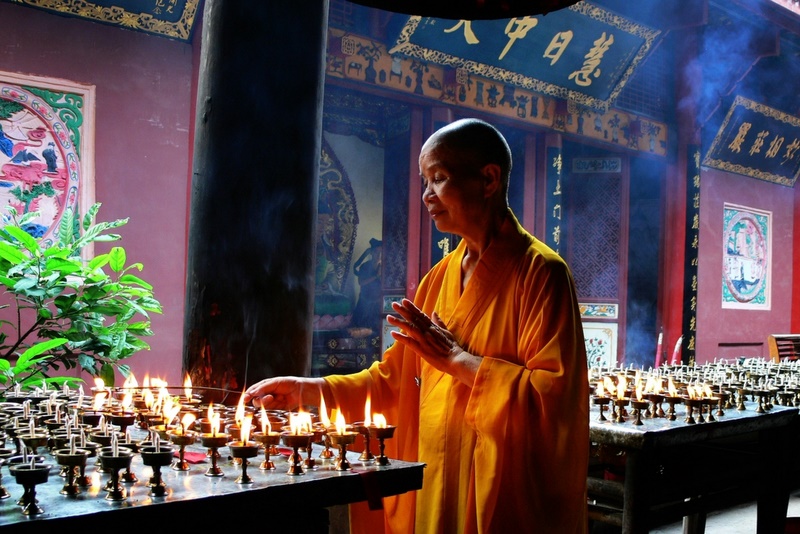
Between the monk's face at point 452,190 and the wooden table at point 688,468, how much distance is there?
55.3 inches

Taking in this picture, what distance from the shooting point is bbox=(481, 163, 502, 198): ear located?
91.6 inches

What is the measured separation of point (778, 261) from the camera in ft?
41.4

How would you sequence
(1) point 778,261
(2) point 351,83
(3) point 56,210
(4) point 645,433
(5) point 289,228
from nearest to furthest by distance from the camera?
(5) point 289,228
(4) point 645,433
(3) point 56,210
(2) point 351,83
(1) point 778,261

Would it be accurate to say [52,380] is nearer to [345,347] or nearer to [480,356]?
[480,356]

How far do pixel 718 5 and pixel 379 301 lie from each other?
5.42 meters

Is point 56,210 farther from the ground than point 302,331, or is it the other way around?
point 56,210

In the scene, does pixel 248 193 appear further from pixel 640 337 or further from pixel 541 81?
pixel 640 337

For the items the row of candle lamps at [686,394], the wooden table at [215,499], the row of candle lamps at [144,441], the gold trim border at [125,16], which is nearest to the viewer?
the wooden table at [215,499]

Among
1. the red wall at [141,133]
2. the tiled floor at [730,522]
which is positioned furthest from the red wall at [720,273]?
the red wall at [141,133]

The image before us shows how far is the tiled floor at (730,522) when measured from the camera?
198 inches

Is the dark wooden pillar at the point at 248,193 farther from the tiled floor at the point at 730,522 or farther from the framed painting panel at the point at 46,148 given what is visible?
the framed painting panel at the point at 46,148

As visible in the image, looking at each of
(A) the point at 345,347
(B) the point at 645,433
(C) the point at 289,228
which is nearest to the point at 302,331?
(C) the point at 289,228

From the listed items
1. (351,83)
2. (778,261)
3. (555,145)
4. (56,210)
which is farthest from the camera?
(778,261)

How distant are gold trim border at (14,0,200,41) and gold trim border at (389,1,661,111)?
2025 millimetres
